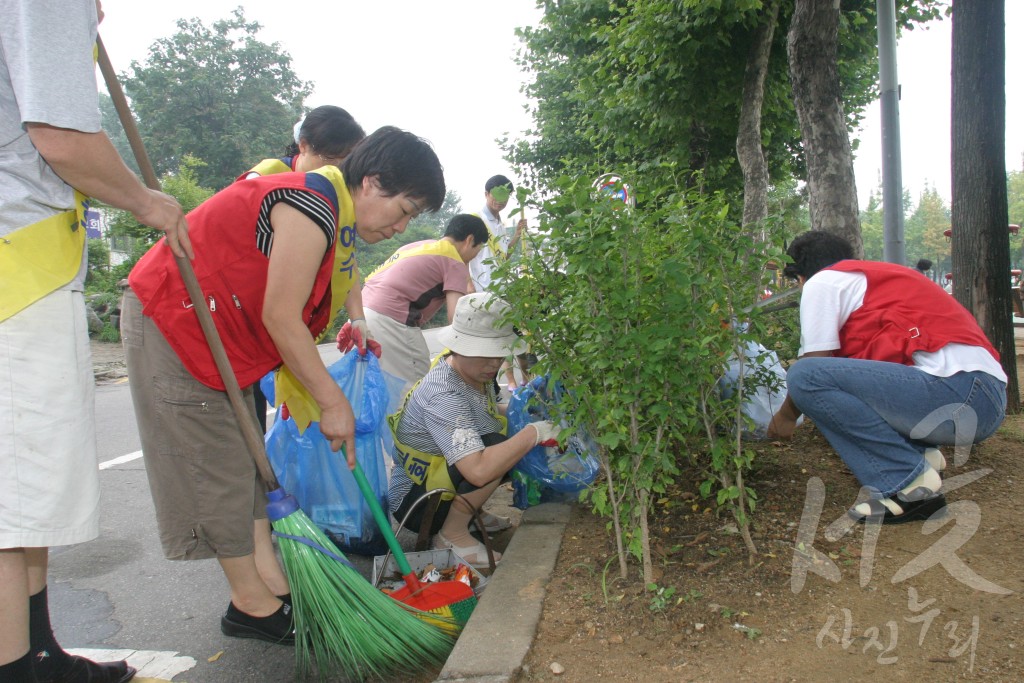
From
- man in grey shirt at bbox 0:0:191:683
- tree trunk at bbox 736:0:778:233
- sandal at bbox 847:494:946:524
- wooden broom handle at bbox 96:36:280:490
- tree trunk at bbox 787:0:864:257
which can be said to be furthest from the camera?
tree trunk at bbox 736:0:778:233

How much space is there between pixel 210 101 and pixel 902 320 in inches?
1882

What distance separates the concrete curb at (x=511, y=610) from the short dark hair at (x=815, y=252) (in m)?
1.42

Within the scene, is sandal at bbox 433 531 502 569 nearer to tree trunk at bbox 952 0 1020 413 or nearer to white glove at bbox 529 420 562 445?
white glove at bbox 529 420 562 445

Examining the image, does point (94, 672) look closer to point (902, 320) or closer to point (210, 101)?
point (902, 320)

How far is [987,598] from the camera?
2078 millimetres

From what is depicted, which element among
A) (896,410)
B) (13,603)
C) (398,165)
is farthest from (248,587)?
(896,410)

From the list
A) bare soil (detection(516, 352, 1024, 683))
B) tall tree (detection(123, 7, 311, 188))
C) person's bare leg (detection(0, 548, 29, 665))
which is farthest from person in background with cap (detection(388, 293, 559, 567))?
tall tree (detection(123, 7, 311, 188))

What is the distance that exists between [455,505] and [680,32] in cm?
710

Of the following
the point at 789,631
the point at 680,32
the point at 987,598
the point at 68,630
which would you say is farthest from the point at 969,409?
the point at 680,32

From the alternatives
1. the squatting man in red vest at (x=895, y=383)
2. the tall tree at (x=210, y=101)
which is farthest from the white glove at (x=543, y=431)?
the tall tree at (x=210, y=101)

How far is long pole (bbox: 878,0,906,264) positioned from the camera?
18.9ft

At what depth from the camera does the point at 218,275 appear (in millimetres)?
2141

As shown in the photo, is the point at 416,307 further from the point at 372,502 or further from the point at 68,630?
the point at 68,630

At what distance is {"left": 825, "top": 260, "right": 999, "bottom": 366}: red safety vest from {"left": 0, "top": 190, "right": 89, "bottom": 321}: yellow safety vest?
100 inches
